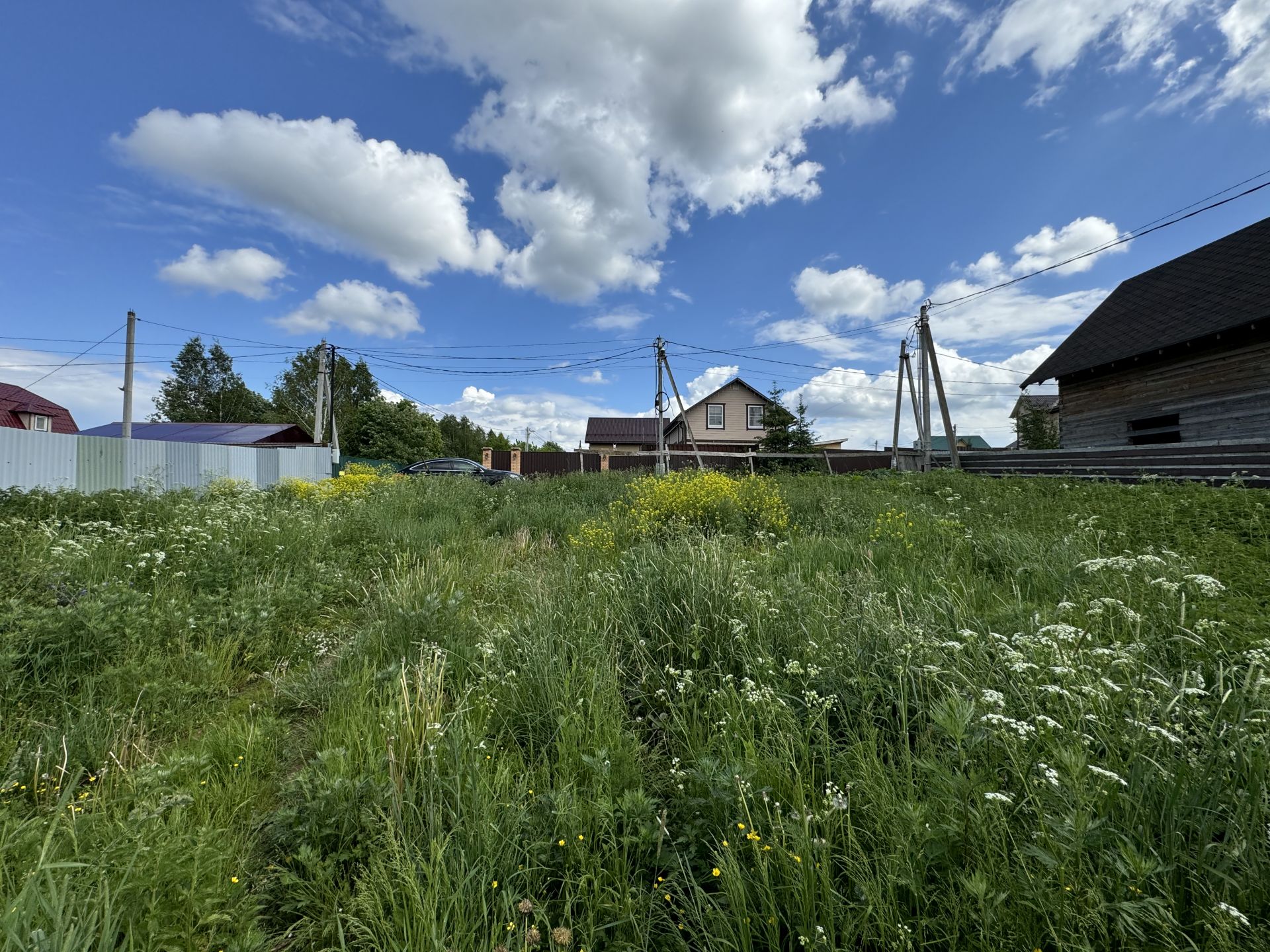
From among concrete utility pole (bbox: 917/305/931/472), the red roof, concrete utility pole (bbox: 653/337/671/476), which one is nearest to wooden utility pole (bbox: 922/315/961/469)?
concrete utility pole (bbox: 917/305/931/472)

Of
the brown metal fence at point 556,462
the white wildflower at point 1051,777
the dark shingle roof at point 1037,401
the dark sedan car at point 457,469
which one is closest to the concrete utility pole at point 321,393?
the dark sedan car at point 457,469

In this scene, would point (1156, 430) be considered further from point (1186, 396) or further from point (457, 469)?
point (457, 469)

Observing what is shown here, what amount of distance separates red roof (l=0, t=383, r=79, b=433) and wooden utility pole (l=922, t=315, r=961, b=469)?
41149mm

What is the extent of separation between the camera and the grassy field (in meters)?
1.19

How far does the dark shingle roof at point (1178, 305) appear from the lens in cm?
1005

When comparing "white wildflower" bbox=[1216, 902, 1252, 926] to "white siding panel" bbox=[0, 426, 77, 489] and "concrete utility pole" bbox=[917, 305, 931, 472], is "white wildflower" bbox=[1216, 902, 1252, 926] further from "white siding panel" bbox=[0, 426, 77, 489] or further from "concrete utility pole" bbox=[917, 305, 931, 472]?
"concrete utility pole" bbox=[917, 305, 931, 472]

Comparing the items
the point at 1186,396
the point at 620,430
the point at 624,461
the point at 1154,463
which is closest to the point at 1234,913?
the point at 1154,463

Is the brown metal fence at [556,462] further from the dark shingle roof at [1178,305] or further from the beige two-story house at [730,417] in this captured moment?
the dark shingle roof at [1178,305]

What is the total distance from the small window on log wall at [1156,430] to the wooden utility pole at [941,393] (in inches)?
141

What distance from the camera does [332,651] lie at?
3.31 m

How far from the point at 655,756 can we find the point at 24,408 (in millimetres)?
43228

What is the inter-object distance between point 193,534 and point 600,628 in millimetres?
4615

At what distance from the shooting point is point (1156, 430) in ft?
36.7

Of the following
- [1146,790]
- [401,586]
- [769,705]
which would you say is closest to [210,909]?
[769,705]
